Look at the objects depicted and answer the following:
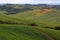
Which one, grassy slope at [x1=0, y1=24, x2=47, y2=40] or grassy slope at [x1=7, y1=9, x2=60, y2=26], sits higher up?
grassy slope at [x1=0, y1=24, x2=47, y2=40]

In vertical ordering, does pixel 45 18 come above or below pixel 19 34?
below

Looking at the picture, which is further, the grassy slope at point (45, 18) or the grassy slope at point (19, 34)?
the grassy slope at point (45, 18)

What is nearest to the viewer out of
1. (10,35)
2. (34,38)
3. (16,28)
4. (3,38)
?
(3,38)

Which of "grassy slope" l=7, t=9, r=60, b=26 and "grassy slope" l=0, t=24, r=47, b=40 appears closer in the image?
"grassy slope" l=0, t=24, r=47, b=40

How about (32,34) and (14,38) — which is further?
(32,34)

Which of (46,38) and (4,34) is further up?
(4,34)

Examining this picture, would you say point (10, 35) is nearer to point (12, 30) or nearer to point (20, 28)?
point (12, 30)

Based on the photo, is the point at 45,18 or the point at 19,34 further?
the point at 45,18

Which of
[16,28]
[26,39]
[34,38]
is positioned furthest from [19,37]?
[16,28]

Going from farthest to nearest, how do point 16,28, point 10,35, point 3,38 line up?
point 16,28
point 10,35
point 3,38

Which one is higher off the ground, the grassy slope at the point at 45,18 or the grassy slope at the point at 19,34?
the grassy slope at the point at 19,34
